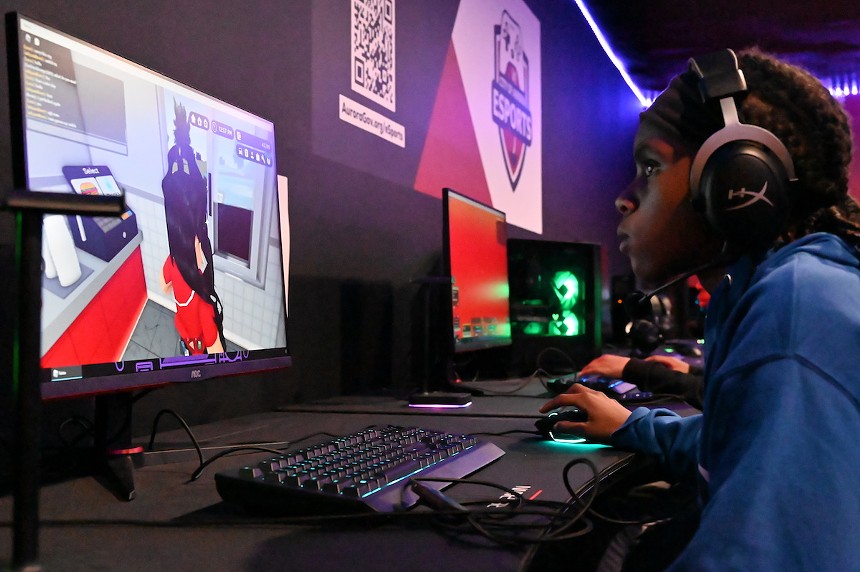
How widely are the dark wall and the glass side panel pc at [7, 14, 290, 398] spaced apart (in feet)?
0.56

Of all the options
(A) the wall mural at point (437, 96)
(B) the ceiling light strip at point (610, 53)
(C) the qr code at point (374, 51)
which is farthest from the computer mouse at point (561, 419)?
(B) the ceiling light strip at point (610, 53)

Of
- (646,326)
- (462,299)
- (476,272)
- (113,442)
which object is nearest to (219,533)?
(113,442)

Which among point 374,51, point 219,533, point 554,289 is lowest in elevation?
point 219,533

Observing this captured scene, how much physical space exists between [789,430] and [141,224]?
71 cm

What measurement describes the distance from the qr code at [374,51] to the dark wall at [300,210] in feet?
0.66

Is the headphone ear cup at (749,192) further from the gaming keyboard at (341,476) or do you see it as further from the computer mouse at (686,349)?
the computer mouse at (686,349)

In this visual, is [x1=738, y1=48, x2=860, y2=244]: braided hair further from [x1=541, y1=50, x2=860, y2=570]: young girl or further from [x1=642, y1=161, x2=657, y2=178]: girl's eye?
[x1=642, y1=161, x2=657, y2=178]: girl's eye

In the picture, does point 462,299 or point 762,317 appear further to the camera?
point 462,299

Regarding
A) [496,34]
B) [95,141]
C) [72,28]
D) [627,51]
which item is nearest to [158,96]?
[95,141]

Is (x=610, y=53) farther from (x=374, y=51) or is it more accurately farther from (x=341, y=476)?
(x=341, y=476)

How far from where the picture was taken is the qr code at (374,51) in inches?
71.4

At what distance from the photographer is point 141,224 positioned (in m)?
0.83

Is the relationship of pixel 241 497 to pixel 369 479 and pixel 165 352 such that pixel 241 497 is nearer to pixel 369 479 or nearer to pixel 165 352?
pixel 369 479

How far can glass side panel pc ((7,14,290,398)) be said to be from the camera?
715 millimetres
